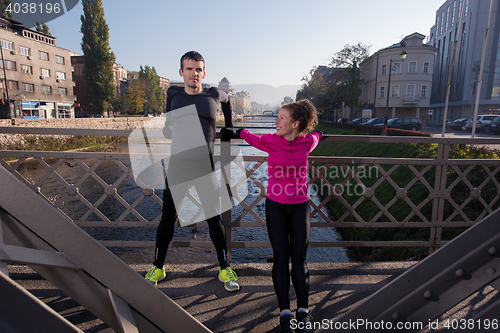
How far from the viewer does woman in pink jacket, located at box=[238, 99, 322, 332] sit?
7.42ft

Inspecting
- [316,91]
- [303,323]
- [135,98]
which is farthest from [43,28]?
[303,323]

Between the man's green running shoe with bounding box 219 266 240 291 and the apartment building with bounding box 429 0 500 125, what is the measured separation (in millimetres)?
49595

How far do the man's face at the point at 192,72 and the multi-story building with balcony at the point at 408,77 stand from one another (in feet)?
156

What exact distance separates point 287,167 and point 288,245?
2.08ft

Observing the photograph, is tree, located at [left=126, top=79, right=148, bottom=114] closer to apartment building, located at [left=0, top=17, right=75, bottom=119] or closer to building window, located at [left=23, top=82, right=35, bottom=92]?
apartment building, located at [left=0, top=17, right=75, bottom=119]

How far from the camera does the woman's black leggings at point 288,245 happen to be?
7.38 ft

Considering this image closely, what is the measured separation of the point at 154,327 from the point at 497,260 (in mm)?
1686

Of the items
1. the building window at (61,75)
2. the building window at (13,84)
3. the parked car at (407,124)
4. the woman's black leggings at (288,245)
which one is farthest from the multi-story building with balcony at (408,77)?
the building window at (13,84)

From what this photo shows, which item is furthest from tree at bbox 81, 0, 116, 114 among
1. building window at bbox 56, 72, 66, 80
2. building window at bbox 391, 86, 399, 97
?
building window at bbox 391, 86, 399, 97

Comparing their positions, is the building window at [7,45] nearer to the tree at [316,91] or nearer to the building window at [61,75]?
the building window at [61,75]

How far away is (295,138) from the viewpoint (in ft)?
8.01

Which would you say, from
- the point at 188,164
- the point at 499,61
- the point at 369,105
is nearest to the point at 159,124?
the point at 188,164

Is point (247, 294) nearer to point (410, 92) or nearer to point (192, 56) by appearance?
point (192, 56)

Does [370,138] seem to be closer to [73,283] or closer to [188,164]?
[188,164]
